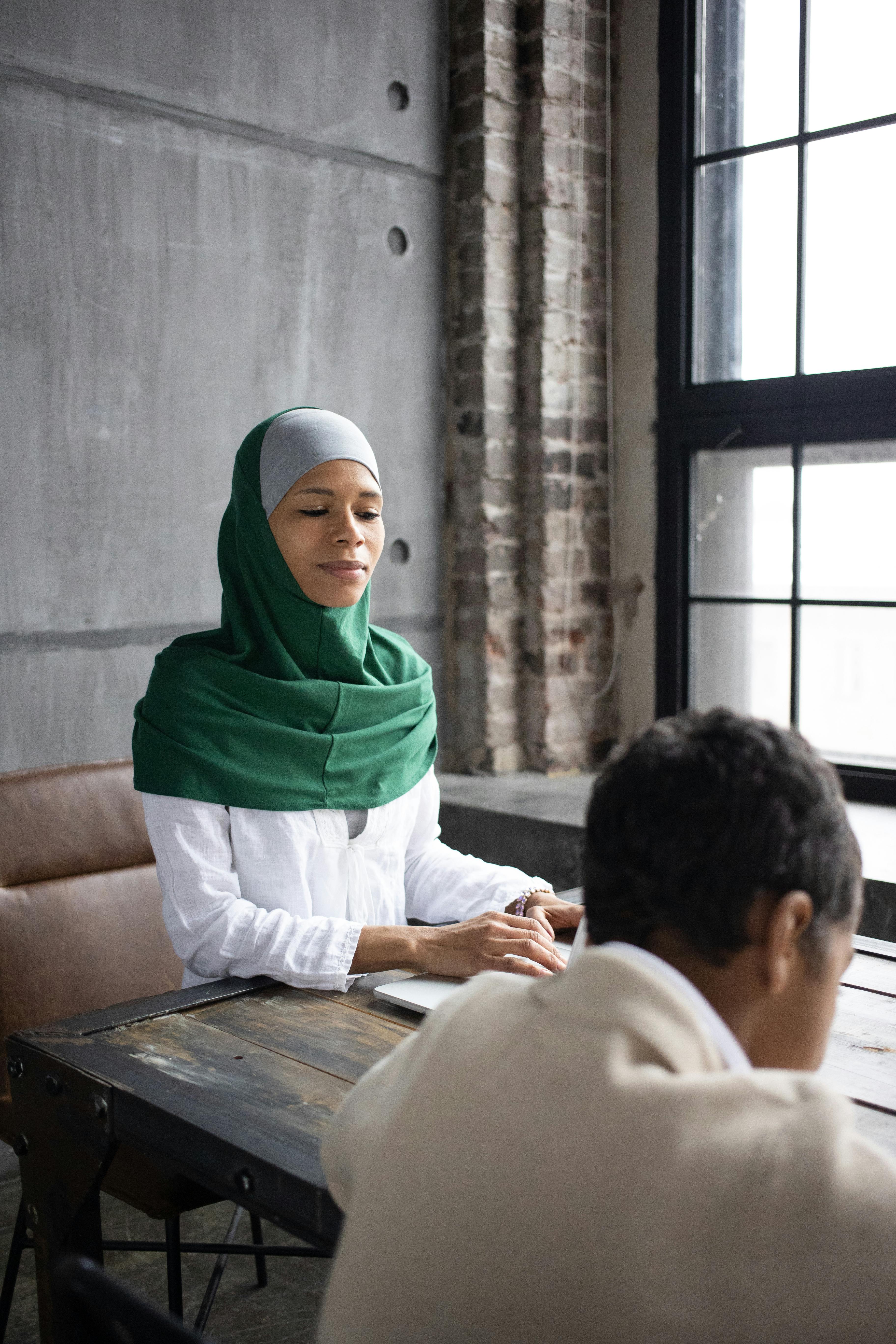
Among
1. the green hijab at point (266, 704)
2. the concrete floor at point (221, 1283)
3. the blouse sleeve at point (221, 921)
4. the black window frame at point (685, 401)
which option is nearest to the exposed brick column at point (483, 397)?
the black window frame at point (685, 401)

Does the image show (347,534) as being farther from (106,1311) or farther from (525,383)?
(525,383)

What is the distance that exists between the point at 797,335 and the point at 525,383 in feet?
2.75

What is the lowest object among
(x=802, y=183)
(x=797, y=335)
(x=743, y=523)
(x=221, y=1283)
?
(x=221, y=1283)

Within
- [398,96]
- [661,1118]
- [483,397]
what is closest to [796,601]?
[483,397]

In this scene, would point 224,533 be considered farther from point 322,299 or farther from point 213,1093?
point 322,299

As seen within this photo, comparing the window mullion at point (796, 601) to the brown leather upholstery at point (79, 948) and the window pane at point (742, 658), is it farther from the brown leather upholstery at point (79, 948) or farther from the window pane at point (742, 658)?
the brown leather upholstery at point (79, 948)

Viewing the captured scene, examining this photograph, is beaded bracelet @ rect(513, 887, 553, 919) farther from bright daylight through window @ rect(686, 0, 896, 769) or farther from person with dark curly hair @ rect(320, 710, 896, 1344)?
bright daylight through window @ rect(686, 0, 896, 769)

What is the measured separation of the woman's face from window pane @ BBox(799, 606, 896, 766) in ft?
6.69

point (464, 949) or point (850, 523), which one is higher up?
point (850, 523)

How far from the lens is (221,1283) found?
2.47 meters

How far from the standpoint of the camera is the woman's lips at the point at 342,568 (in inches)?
77.6

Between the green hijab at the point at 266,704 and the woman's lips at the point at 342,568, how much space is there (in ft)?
0.20

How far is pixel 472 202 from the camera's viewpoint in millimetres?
3785

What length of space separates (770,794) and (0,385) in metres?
2.50
